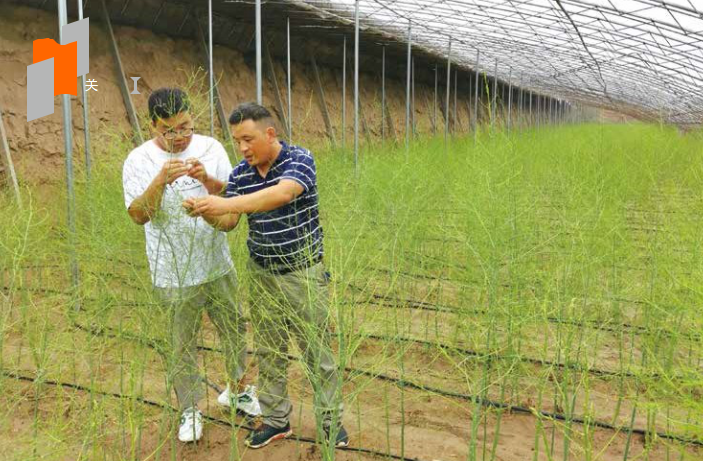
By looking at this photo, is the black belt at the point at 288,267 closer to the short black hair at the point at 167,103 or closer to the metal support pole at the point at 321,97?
the short black hair at the point at 167,103

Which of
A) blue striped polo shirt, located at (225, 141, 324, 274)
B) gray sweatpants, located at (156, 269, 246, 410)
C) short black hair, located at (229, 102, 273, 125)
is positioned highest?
short black hair, located at (229, 102, 273, 125)

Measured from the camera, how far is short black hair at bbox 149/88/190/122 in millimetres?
1870

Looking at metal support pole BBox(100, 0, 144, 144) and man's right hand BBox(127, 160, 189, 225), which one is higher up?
man's right hand BBox(127, 160, 189, 225)

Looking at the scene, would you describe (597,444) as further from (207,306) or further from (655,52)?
(655,52)

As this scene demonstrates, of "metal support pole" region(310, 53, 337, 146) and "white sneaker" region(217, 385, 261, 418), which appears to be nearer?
"white sneaker" region(217, 385, 261, 418)

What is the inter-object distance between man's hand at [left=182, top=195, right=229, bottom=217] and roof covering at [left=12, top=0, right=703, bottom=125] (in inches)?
217

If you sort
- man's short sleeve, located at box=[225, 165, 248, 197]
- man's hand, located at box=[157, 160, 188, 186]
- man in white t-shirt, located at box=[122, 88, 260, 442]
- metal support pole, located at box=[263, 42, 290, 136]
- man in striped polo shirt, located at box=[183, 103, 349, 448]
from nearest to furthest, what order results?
man's hand, located at box=[157, 160, 188, 186], man in white t-shirt, located at box=[122, 88, 260, 442], man in striped polo shirt, located at box=[183, 103, 349, 448], man's short sleeve, located at box=[225, 165, 248, 197], metal support pole, located at box=[263, 42, 290, 136]

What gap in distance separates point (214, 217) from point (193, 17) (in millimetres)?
6838

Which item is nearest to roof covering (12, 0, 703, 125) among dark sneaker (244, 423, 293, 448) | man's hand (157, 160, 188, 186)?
man's hand (157, 160, 188, 186)

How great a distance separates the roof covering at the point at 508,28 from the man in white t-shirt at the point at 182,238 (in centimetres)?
510

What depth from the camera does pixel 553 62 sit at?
14445 mm

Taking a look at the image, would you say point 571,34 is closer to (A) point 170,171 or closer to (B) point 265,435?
(B) point 265,435

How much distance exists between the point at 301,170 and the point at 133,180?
0.57 metres

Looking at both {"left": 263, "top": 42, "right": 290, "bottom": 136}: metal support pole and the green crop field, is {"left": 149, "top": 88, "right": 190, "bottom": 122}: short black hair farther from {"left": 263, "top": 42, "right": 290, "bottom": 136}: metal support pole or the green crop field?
{"left": 263, "top": 42, "right": 290, "bottom": 136}: metal support pole
